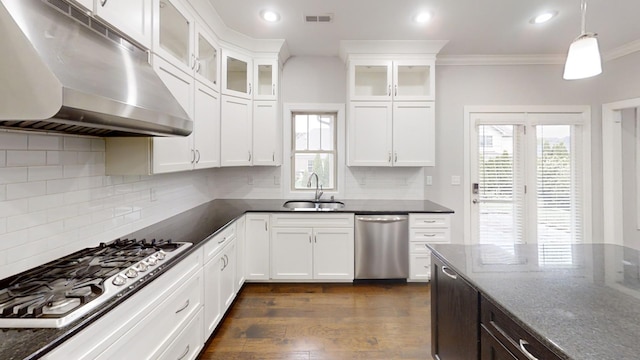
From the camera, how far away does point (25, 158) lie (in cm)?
140

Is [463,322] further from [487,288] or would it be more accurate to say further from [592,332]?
[592,332]

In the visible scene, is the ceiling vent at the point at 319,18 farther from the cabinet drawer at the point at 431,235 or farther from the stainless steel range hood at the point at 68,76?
the cabinet drawer at the point at 431,235

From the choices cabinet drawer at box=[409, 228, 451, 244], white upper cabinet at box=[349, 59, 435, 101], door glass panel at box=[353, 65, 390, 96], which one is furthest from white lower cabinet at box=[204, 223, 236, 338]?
door glass panel at box=[353, 65, 390, 96]

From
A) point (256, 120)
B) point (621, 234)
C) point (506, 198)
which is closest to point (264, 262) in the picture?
point (256, 120)

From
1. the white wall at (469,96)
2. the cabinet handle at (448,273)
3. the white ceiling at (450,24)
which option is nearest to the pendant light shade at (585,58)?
the white ceiling at (450,24)

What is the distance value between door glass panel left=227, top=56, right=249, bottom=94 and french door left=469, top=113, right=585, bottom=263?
114 inches

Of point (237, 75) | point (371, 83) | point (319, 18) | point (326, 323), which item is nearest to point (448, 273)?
point (326, 323)

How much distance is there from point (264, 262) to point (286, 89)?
2.17 metres

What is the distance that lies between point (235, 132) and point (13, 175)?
2.00m

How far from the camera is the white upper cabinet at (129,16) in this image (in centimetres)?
143

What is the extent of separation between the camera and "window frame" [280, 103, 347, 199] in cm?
378

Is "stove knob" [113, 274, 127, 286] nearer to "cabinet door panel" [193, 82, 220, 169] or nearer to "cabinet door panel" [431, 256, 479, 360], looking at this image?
"cabinet door panel" [193, 82, 220, 169]

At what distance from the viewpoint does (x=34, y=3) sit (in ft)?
3.55

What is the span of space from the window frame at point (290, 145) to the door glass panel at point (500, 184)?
179 centimetres
